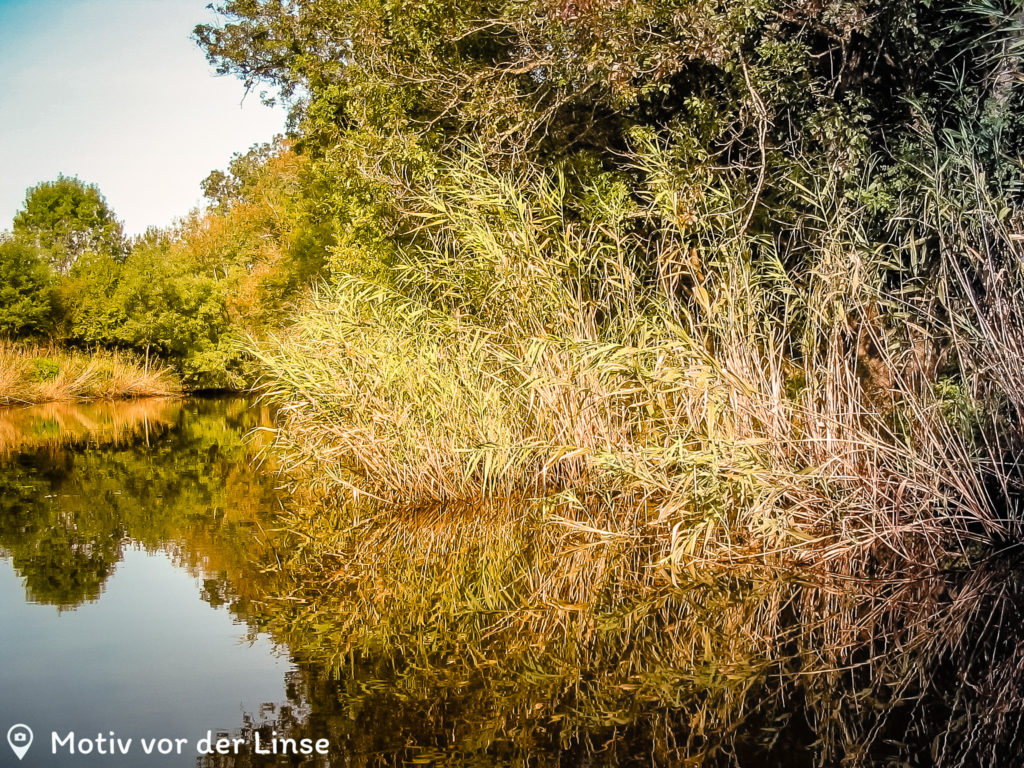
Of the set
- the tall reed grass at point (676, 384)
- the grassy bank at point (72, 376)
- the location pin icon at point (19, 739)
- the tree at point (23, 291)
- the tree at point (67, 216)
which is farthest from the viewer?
the tree at point (67, 216)

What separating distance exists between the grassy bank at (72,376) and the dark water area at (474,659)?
1983 centimetres

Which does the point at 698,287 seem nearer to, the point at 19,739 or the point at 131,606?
the point at 131,606

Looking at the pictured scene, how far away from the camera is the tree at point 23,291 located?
2772 centimetres

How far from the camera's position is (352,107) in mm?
11758

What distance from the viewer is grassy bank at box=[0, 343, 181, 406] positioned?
Result: 954 inches

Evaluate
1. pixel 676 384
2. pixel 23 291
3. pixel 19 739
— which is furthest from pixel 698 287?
pixel 23 291

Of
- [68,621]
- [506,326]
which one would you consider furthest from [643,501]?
[68,621]

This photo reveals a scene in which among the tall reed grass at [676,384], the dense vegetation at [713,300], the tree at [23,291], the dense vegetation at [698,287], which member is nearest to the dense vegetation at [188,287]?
the tree at [23,291]

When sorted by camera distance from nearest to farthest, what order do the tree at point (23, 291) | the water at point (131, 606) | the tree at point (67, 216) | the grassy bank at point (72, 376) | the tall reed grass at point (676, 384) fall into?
the water at point (131, 606), the tall reed grass at point (676, 384), the grassy bank at point (72, 376), the tree at point (23, 291), the tree at point (67, 216)

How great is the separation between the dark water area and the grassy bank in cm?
1983

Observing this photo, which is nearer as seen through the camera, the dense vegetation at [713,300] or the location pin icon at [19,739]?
the location pin icon at [19,739]

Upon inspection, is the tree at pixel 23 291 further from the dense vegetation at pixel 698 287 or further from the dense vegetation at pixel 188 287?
the dense vegetation at pixel 698 287

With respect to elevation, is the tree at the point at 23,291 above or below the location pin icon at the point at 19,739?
above

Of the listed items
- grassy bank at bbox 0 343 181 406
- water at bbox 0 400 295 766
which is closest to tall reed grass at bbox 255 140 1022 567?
water at bbox 0 400 295 766
